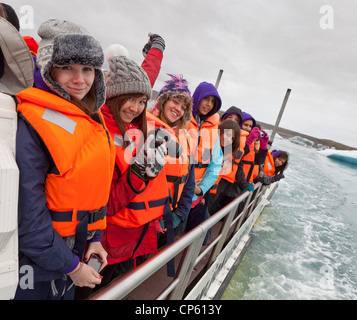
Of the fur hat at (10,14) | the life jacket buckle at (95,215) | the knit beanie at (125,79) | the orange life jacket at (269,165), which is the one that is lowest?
the life jacket buckle at (95,215)

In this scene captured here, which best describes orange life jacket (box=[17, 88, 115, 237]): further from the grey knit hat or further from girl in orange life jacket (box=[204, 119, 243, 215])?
girl in orange life jacket (box=[204, 119, 243, 215])

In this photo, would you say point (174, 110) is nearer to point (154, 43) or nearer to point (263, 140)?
point (154, 43)

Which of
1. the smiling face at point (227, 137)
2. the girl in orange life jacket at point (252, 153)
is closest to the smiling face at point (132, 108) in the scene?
the smiling face at point (227, 137)

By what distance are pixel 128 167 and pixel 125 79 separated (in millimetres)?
572

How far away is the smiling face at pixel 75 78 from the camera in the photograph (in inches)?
38.0

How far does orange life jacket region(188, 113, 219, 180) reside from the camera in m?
2.31

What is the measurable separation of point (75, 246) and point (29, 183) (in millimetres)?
437

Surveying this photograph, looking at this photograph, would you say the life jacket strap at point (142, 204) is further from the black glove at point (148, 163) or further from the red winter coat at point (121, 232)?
the black glove at point (148, 163)

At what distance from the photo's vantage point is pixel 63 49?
909mm

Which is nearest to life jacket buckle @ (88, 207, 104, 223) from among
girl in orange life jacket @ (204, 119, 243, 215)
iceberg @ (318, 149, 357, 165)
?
girl in orange life jacket @ (204, 119, 243, 215)

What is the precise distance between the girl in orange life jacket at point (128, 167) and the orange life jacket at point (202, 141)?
34.2 inches

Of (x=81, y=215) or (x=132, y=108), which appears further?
(x=132, y=108)

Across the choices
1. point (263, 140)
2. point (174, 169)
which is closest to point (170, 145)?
point (174, 169)
